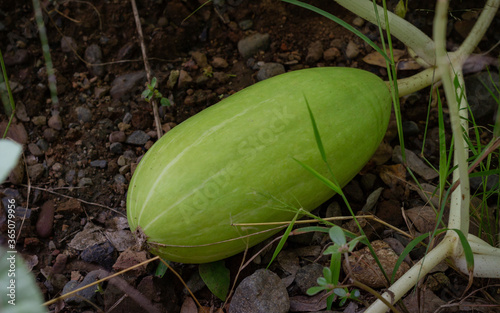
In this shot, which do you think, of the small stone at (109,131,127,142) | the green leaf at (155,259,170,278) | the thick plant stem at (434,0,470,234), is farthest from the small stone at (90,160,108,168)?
the thick plant stem at (434,0,470,234)

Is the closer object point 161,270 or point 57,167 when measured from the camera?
point 161,270

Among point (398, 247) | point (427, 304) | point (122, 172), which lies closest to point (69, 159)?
point (122, 172)

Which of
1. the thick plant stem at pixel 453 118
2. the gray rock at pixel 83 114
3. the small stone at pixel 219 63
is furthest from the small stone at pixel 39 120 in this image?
the thick plant stem at pixel 453 118

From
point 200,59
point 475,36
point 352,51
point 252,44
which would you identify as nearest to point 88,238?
point 200,59

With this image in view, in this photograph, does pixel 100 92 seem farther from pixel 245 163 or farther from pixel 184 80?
pixel 245 163

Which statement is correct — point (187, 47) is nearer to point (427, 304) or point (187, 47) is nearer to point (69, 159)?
point (69, 159)

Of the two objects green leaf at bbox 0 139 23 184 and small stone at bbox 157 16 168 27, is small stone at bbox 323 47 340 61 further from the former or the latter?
green leaf at bbox 0 139 23 184
